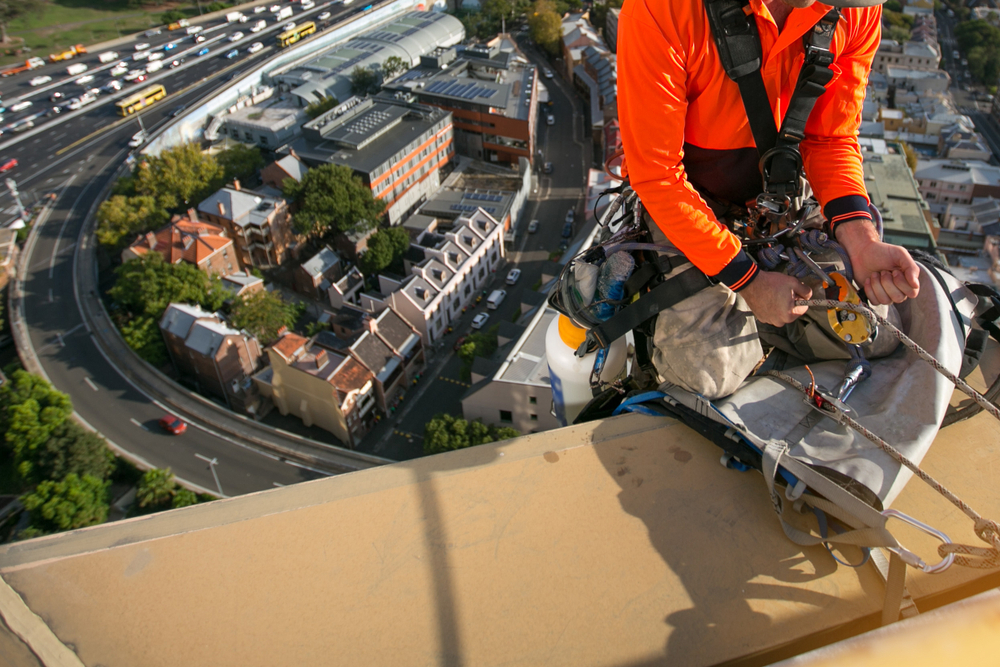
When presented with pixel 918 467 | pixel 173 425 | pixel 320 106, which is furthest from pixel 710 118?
pixel 320 106

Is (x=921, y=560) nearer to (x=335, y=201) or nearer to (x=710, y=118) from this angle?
(x=710, y=118)

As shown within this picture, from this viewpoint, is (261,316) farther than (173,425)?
Yes

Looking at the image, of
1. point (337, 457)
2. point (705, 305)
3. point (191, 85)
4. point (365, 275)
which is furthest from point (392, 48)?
point (705, 305)

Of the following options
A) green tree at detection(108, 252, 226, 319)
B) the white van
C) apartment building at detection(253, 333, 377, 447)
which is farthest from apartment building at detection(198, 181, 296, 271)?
the white van

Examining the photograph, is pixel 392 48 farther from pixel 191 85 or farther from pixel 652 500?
pixel 652 500

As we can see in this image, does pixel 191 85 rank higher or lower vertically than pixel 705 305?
lower

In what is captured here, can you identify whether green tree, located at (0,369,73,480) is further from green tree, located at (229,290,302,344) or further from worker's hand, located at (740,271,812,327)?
worker's hand, located at (740,271,812,327)
